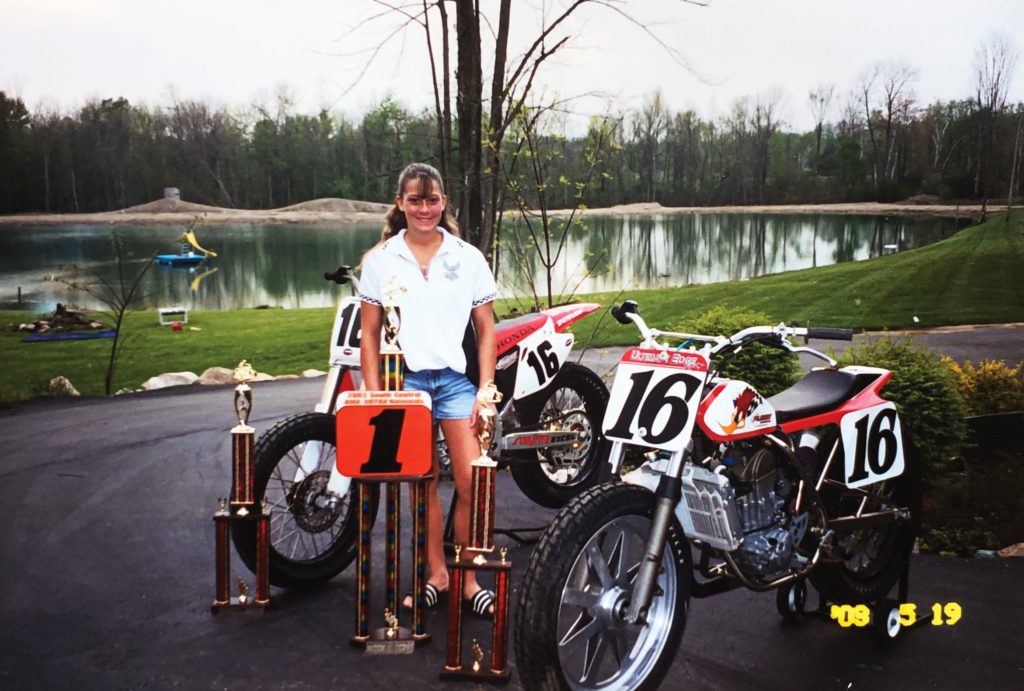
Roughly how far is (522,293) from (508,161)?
95cm

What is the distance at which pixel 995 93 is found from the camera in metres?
5.20

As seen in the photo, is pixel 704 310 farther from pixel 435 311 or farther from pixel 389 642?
pixel 389 642

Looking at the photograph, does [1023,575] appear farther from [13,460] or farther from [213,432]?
[13,460]

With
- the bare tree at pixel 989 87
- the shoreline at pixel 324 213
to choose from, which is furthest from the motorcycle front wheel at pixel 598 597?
the bare tree at pixel 989 87

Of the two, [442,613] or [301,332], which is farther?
[301,332]

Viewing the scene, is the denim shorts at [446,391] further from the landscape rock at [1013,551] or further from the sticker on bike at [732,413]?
the landscape rock at [1013,551]

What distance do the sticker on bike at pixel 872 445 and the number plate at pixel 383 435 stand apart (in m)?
1.25

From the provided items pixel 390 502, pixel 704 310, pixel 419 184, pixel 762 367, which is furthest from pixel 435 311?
pixel 704 310

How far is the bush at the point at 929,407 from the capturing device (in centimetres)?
403

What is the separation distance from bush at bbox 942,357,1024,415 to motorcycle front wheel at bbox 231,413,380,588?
334 cm

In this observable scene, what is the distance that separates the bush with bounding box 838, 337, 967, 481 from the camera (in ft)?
13.2

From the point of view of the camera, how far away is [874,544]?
284cm

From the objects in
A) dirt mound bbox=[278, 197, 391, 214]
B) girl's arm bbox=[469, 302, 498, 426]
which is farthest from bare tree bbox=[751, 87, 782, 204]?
girl's arm bbox=[469, 302, 498, 426]

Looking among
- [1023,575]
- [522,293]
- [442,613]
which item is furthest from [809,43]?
[442,613]
